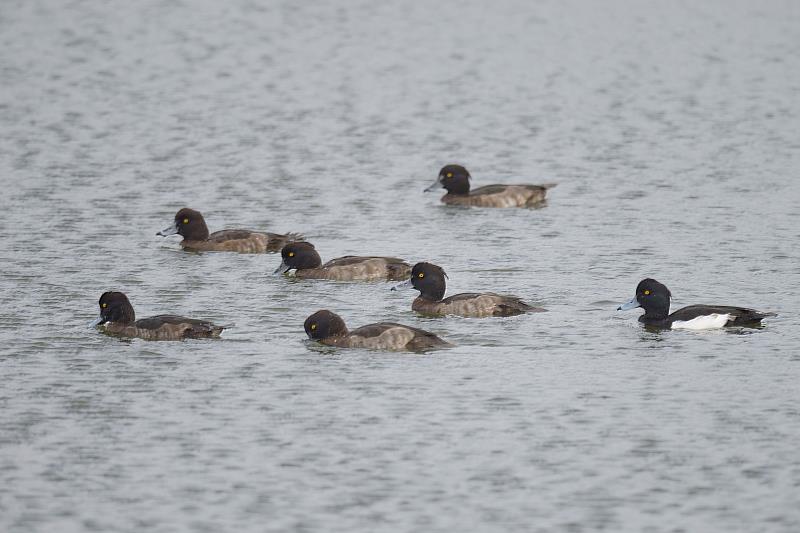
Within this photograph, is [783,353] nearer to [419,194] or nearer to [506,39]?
[419,194]

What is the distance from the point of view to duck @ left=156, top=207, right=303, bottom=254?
21.2 m

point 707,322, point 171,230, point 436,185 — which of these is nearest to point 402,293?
point 171,230

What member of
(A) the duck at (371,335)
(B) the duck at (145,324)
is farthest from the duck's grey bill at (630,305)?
(B) the duck at (145,324)

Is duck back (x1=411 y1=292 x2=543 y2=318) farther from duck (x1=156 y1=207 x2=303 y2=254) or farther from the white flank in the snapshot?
duck (x1=156 y1=207 x2=303 y2=254)

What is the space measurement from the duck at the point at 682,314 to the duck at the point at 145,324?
4461 mm

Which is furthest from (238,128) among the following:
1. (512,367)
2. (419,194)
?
(512,367)

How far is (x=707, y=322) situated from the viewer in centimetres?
1684

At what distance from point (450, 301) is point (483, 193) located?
7.17 meters

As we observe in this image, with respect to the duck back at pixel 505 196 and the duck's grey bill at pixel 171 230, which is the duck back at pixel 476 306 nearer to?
the duck's grey bill at pixel 171 230

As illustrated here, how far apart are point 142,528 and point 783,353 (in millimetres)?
7298

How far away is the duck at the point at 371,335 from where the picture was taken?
16062mm

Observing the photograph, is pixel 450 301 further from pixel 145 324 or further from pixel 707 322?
pixel 145 324

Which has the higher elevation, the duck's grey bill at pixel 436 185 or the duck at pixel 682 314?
the duck's grey bill at pixel 436 185

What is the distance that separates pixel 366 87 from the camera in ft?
119
